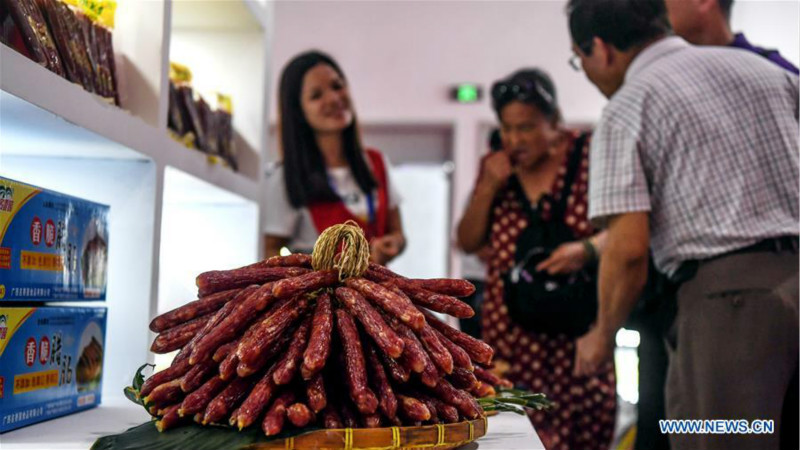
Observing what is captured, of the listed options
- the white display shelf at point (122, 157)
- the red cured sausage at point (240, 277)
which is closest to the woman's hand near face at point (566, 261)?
the white display shelf at point (122, 157)

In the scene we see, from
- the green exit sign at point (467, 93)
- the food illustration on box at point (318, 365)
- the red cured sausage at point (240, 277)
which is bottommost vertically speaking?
the food illustration on box at point (318, 365)

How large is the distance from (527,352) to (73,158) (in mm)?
1475

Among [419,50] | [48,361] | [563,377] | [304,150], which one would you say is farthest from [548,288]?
[419,50]

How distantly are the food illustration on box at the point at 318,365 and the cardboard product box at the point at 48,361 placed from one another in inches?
10.6

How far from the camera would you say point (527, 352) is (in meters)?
2.54

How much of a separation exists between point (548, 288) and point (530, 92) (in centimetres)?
65

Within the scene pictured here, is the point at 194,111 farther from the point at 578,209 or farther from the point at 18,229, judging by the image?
the point at 578,209

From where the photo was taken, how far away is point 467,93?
6113 millimetres

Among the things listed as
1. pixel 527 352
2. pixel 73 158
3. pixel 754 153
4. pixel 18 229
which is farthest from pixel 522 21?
pixel 18 229

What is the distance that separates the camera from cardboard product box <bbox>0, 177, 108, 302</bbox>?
3.87 ft

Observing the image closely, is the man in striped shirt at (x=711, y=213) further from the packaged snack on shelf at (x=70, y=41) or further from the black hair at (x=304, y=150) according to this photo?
the packaged snack on shelf at (x=70, y=41)

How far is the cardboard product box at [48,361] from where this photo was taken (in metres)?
1.18

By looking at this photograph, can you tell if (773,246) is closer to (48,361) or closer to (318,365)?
(318,365)

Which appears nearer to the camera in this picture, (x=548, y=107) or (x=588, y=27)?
(x=588, y=27)
